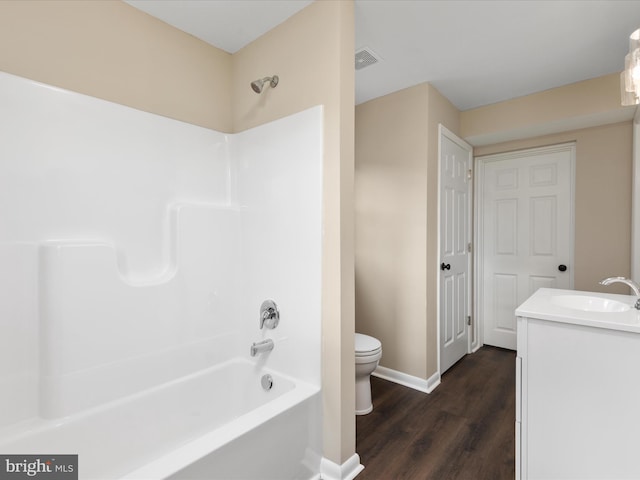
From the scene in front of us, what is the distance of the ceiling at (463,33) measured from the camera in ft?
5.76

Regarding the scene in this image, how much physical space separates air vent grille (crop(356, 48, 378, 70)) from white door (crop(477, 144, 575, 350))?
1905 millimetres

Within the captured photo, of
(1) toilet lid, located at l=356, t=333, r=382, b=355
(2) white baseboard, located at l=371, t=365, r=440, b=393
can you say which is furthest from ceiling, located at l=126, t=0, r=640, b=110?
(2) white baseboard, located at l=371, t=365, r=440, b=393

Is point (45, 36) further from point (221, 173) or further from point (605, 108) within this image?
A: point (605, 108)

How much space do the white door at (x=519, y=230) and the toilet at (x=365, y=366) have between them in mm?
1875

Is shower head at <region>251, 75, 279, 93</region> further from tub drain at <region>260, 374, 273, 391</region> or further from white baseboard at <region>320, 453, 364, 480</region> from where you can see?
white baseboard at <region>320, 453, 364, 480</region>

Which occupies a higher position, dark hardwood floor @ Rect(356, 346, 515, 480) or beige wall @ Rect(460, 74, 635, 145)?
beige wall @ Rect(460, 74, 635, 145)

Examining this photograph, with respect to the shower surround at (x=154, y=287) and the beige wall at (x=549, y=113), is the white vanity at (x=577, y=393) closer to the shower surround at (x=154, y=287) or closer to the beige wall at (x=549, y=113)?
the shower surround at (x=154, y=287)

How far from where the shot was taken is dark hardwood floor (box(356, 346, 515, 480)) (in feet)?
5.64

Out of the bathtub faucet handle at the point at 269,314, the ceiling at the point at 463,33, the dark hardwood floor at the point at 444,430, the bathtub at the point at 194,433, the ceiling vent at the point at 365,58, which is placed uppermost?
the ceiling at the point at 463,33

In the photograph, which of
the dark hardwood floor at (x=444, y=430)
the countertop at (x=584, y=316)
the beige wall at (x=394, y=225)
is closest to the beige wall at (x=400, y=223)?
the beige wall at (x=394, y=225)

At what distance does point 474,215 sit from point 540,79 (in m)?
1.40

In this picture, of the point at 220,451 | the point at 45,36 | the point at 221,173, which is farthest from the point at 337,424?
the point at 45,36

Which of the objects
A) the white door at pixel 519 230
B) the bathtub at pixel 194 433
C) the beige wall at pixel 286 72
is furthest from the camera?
the white door at pixel 519 230

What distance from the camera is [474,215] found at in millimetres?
3518
